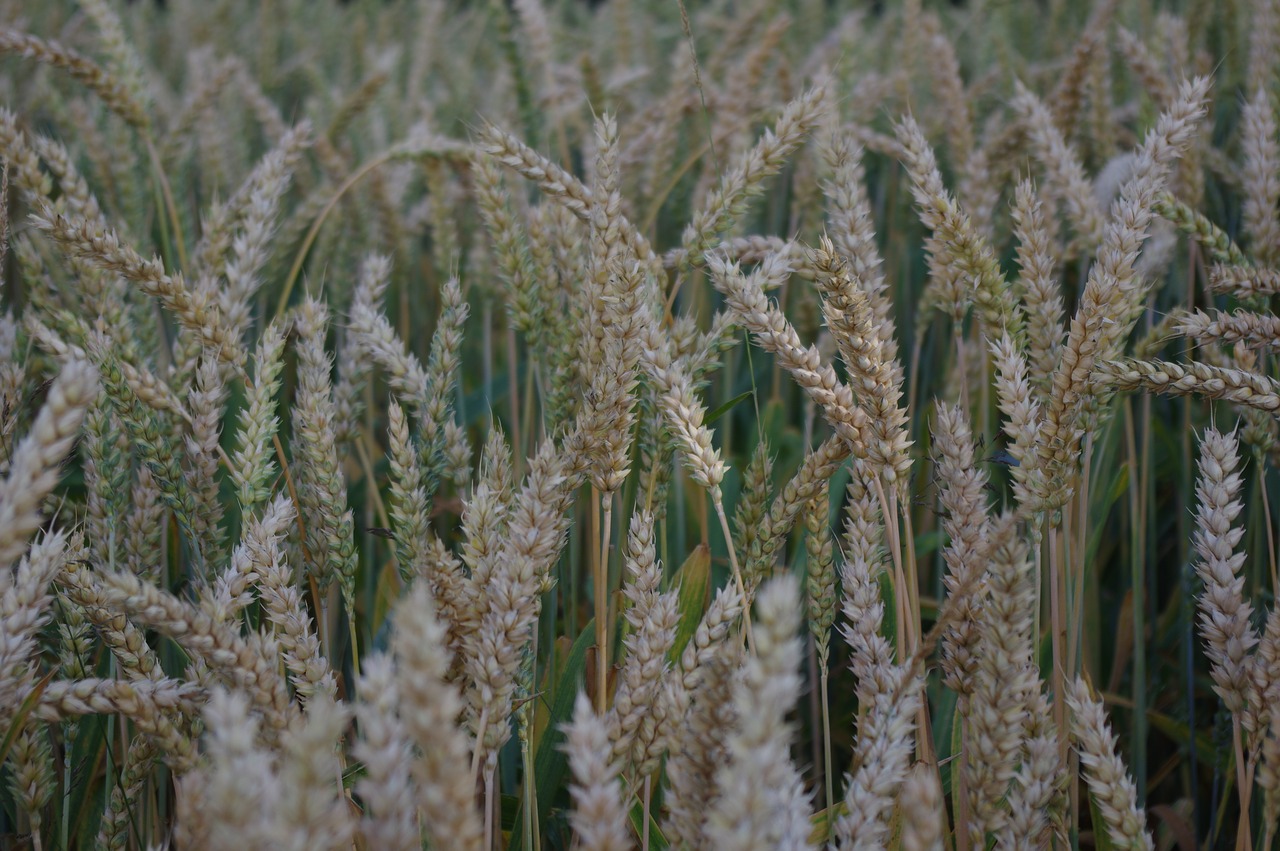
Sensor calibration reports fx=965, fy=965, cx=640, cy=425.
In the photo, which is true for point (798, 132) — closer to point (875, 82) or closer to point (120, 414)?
point (120, 414)

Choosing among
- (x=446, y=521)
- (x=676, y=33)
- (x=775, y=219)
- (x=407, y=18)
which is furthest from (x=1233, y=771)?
(x=407, y=18)

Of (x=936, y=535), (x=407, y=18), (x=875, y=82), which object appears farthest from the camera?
(x=407, y=18)

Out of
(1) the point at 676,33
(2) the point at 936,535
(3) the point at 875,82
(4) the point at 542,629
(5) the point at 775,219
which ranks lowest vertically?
(4) the point at 542,629

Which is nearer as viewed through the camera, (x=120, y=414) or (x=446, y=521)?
(x=120, y=414)

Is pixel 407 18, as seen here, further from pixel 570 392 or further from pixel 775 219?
pixel 570 392

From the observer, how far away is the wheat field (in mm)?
834

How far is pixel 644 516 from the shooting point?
100 centimetres

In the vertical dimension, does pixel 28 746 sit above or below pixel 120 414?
below

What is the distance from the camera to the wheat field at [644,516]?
83cm

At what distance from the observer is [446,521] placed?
70.4 inches

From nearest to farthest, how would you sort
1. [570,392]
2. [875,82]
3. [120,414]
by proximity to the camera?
[120,414] → [570,392] → [875,82]

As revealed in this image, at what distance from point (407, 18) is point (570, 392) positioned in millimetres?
4014

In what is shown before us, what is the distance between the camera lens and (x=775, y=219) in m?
2.34

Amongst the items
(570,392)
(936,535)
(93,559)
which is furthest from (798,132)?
(93,559)
